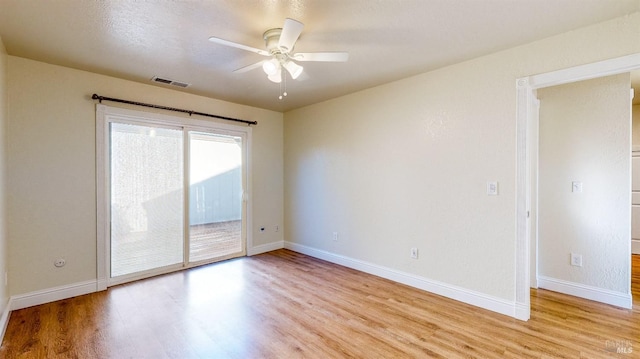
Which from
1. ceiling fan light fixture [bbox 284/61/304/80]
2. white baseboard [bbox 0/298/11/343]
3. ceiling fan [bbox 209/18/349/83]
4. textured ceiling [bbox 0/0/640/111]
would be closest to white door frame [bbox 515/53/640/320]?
textured ceiling [bbox 0/0/640/111]

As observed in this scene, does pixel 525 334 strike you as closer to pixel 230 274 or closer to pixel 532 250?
pixel 532 250

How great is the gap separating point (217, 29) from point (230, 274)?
9.59 ft

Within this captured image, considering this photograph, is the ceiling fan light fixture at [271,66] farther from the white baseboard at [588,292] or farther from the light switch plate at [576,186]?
the white baseboard at [588,292]

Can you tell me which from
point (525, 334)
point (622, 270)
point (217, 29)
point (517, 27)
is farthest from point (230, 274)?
point (622, 270)

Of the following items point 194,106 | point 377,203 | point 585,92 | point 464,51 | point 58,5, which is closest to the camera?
point 58,5

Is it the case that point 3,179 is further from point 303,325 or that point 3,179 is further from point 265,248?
point 265,248

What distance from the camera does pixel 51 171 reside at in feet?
9.96

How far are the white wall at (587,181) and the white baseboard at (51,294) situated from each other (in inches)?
204

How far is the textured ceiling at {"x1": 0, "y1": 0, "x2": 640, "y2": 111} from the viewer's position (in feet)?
6.52

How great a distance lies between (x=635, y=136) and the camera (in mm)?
4949

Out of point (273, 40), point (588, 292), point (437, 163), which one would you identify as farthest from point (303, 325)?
point (588, 292)

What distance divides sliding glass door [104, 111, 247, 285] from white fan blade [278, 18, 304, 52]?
250 cm

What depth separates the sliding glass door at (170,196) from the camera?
3506 millimetres

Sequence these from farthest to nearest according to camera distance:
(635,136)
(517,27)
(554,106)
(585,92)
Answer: (635,136)
(554,106)
(585,92)
(517,27)
